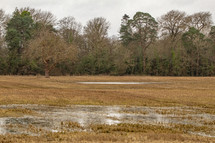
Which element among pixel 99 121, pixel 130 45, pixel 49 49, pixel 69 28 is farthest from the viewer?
pixel 69 28

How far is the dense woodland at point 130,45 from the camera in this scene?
8456cm

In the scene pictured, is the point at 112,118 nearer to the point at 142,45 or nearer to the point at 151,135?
the point at 151,135

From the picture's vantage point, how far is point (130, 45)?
304 feet

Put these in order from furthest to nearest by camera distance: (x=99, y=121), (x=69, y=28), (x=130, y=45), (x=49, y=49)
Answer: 1. (x=69, y=28)
2. (x=130, y=45)
3. (x=49, y=49)
4. (x=99, y=121)

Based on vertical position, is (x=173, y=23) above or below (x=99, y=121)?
above

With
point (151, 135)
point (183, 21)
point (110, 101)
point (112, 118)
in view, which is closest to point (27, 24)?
point (183, 21)

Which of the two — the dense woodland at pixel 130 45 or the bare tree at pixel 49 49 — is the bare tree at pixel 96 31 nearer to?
the dense woodland at pixel 130 45

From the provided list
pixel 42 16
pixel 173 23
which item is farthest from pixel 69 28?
pixel 173 23

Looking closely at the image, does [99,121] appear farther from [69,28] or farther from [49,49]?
[69,28]

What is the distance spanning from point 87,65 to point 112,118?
7170 centimetres

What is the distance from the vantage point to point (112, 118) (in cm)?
1848

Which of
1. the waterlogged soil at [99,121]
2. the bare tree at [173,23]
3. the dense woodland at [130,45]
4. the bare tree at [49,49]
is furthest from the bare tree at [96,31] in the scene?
the waterlogged soil at [99,121]

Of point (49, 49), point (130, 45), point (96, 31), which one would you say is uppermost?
point (96, 31)

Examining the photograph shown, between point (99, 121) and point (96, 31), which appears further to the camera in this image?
point (96, 31)
